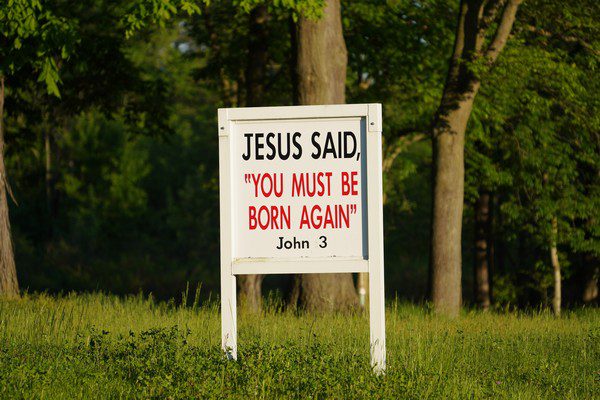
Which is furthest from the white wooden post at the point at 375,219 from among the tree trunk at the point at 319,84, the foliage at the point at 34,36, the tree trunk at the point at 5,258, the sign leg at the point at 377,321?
the tree trunk at the point at 5,258

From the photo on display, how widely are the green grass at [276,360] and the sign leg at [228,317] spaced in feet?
0.33

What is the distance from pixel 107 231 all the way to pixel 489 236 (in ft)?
84.5

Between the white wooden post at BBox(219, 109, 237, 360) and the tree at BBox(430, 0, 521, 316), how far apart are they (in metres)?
9.41

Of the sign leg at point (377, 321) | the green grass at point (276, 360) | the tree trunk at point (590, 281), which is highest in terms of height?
the sign leg at point (377, 321)

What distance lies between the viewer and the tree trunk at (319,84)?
51.4 feet

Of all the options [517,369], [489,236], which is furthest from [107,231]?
[517,369]

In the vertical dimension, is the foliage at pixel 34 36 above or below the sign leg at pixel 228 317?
above

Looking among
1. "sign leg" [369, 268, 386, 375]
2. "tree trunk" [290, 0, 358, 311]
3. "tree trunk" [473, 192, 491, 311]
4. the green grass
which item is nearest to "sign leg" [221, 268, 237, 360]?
the green grass

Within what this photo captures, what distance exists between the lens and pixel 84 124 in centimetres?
4806

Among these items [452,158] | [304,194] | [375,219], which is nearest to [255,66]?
[452,158]

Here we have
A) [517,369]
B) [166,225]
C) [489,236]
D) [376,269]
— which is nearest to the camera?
[376,269]

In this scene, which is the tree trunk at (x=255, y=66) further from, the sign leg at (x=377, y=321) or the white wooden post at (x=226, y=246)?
the sign leg at (x=377, y=321)

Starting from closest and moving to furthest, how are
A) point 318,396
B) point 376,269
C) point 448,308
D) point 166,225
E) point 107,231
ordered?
point 318,396 → point 376,269 → point 448,308 → point 107,231 → point 166,225

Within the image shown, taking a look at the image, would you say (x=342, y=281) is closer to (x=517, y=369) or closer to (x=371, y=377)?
(x=517, y=369)
